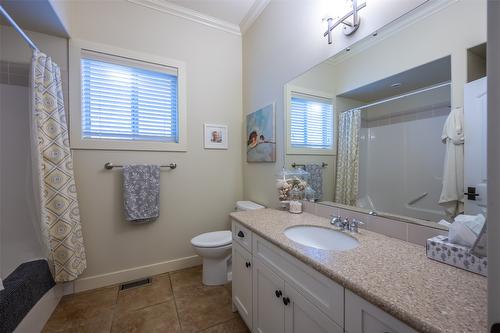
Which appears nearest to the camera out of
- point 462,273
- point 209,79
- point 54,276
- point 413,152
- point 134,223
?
point 462,273

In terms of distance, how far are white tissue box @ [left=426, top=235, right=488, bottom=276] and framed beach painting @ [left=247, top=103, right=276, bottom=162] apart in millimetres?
1305

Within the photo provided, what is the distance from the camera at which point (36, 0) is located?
55.0 inches

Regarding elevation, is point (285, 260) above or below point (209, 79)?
below

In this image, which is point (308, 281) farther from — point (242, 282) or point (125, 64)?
point (125, 64)

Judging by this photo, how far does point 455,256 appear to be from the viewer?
73 centimetres

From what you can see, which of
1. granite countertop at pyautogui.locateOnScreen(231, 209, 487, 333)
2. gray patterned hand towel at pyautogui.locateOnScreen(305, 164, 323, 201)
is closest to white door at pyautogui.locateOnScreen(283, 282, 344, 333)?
granite countertop at pyautogui.locateOnScreen(231, 209, 487, 333)

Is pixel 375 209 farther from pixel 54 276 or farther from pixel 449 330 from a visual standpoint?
pixel 54 276

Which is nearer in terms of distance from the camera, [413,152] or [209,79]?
[413,152]

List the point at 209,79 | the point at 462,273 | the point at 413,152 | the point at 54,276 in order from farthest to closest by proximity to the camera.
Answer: the point at 209,79
the point at 54,276
the point at 413,152
the point at 462,273

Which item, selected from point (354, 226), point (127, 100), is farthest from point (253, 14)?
point (354, 226)

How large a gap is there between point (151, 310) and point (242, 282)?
2.66 feet

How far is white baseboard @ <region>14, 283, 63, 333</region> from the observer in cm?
125

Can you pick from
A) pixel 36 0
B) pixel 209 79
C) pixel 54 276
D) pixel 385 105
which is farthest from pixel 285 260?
pixel 36 0

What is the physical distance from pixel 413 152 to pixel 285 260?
2.60 ft
